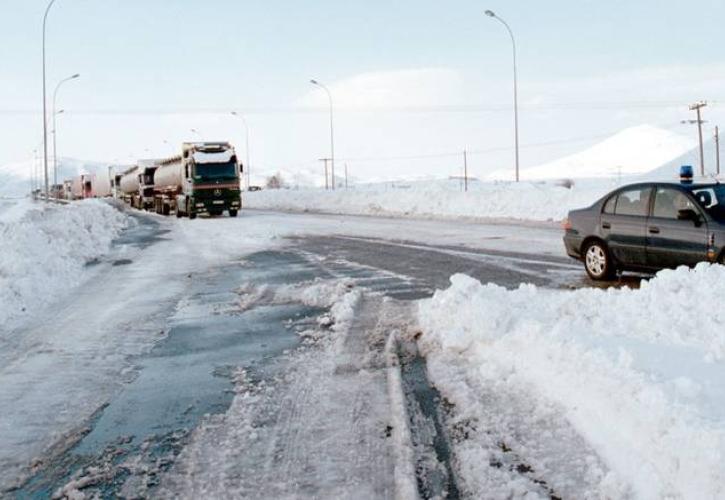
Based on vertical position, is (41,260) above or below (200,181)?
below

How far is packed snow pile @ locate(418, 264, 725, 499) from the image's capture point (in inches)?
154

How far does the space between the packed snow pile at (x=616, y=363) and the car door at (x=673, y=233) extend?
7.89 feet

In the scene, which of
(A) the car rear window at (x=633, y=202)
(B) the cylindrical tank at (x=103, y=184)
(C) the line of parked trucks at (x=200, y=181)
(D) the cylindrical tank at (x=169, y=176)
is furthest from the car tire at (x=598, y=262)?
Result: (B) the cylindrical tank at (x=103, y=184)

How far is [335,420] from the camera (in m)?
5.23

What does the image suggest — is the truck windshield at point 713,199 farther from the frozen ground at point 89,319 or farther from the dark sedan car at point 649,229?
the frozen ground at point 89,319

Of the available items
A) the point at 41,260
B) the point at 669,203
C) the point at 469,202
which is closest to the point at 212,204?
the point at 469,202

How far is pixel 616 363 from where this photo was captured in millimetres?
5215

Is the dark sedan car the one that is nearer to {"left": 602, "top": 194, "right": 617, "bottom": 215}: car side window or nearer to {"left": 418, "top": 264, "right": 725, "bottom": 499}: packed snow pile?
{"left": 602, "top": 194, "right": 617, "bottom": 215}: car side window

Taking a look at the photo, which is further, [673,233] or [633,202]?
[633,202]

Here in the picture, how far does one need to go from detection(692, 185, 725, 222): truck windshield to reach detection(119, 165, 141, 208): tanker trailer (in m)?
50.2

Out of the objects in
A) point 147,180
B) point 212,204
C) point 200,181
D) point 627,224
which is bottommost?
point 627,224

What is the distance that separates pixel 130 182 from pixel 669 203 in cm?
5443

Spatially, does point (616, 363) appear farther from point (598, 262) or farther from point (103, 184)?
point (103, 184)

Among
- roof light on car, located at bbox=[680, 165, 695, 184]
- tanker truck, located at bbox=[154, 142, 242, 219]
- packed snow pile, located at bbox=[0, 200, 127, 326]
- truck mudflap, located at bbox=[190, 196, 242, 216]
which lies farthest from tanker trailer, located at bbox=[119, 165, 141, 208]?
roof light on car, located at bbox=[680, 165, 695, 184]
